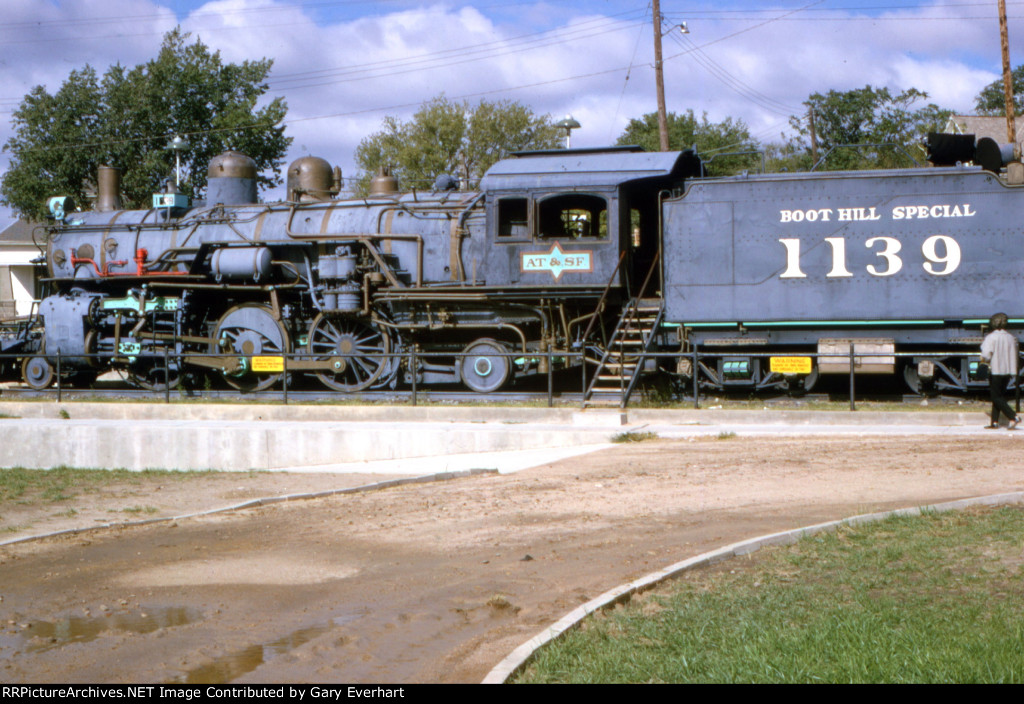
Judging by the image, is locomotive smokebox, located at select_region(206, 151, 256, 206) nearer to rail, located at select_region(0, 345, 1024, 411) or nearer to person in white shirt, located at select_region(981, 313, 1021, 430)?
rail, located at select_region(0, 345, 1024, 411)

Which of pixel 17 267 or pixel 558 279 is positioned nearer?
pixel 558 279

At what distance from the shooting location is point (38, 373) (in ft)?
71.4

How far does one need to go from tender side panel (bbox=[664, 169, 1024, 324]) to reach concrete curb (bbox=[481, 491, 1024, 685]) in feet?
25.8

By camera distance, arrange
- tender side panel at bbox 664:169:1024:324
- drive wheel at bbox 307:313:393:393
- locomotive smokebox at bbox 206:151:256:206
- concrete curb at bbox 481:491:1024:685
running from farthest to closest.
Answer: locomotive smokebox at bbox 206:151:256:206 → drive wheel at bbox 307:313:393:393 → tender side panel at bbox 664:169:1024:324 → concrete curb at bbox 481:491:1024:685

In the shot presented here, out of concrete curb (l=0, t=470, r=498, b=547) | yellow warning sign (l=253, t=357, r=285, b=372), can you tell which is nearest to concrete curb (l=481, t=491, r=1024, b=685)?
concrete curb (l=0, t=470, r=498, b=547)

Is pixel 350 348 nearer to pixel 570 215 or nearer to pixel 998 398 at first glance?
pixel 570 215

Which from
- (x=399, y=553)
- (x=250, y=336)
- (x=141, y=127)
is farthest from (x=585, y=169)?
(x=141, y=127)

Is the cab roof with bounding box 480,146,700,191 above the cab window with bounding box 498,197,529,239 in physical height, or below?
above

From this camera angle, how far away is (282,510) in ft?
35.4

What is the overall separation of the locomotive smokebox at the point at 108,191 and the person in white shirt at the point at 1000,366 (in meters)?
17.6

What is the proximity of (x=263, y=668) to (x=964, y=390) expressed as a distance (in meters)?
13.5

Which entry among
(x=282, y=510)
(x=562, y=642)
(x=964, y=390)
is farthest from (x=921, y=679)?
(x=964, y=390)

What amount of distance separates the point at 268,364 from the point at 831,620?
15367 mm

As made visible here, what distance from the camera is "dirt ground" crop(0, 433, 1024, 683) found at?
6160 mm
